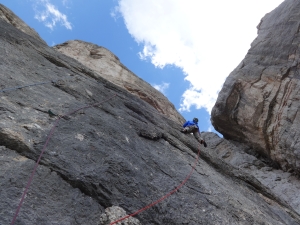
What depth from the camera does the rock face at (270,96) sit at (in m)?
15.6

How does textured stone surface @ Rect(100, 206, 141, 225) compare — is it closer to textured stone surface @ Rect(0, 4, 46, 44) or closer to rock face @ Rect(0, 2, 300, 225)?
rock face @ Rect(0, 2, 300, 225)

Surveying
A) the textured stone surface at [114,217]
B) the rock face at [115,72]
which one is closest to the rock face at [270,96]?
the rock face at [115,72]

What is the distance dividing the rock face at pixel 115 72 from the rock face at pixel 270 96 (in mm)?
3393

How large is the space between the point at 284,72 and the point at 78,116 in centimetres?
1338

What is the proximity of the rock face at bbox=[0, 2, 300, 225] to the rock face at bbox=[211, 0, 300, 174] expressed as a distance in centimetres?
661

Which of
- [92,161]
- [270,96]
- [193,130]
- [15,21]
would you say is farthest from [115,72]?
[92,161]

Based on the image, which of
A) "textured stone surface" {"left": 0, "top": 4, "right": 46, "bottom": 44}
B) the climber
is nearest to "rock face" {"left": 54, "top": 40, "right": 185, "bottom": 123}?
"textured stone surface" {"left": 0, "top": 4, "right": 46, "bottom": 44}

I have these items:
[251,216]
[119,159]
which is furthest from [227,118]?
[119,159]

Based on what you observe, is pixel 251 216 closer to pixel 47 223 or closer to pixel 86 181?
pixel 86 181

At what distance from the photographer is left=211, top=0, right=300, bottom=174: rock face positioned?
15555 mm

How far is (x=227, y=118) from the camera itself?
19.2 m

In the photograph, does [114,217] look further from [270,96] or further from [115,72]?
[115,72]

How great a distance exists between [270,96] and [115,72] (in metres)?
9.09

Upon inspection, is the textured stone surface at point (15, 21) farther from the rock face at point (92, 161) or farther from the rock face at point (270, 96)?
the rock face at point (270, 96)
